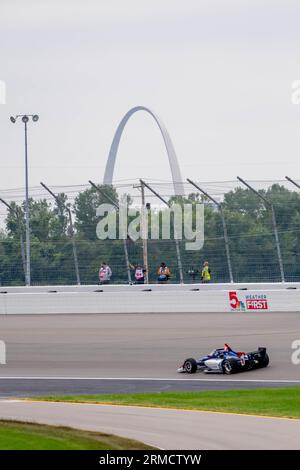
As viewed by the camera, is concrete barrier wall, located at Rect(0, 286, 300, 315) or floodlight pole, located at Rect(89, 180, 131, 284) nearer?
concrete barrier wall, located at Rect(0, 286, 300, 315)

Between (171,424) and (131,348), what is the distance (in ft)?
34.4

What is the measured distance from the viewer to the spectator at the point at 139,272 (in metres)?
33.9

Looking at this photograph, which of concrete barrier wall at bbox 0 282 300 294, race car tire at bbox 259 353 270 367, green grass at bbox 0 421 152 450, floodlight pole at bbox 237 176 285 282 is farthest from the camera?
concrete barrier wall at bbox 0 282 300 294

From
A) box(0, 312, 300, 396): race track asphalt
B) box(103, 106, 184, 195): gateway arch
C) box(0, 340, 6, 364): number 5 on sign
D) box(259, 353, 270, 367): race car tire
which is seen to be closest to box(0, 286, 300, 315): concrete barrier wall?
box(0, 312, 300, 396): race track asphalt

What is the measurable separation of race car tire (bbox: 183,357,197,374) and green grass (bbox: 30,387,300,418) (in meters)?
2.54

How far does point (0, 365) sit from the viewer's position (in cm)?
2333

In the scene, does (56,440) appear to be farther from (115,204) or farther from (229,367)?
(115,204)

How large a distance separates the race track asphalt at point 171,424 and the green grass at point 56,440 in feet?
1.34

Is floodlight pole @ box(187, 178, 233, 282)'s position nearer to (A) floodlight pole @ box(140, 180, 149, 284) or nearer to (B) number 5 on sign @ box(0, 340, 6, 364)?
(A) floodlight pole @ box(140, 180, 149, 284)

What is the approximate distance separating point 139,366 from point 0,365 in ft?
9.82

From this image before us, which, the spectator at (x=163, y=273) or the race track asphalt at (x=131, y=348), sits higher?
the spectator at (x=163, y=273)

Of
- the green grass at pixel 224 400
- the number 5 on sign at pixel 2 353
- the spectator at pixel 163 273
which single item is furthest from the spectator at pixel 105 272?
the green grass at pixel 224 400

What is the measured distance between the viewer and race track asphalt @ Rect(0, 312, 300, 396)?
794 inches

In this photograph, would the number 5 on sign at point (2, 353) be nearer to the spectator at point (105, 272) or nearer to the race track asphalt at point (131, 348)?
the race track asphalt at point (131, 348)
